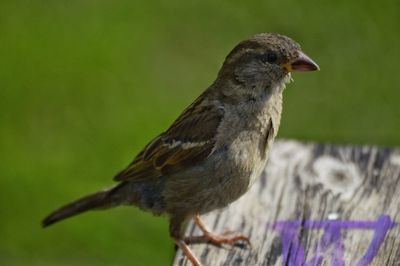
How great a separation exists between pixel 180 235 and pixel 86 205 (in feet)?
2.53

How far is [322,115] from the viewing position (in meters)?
7.98

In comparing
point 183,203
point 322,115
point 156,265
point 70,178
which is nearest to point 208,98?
point 183,203

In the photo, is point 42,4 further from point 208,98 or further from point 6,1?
point 208,98

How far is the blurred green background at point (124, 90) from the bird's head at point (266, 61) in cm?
209

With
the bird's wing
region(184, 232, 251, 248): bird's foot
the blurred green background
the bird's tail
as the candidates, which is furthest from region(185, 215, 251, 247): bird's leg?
the blurred green background

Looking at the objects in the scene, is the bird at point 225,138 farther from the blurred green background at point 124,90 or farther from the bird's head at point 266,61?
the blurred green background at point 124,90

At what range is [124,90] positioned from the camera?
8.22m

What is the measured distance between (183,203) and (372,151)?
0.92m

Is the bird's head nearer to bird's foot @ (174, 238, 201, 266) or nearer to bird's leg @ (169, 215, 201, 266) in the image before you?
bird's leg @ (169, 215, 201, 266)

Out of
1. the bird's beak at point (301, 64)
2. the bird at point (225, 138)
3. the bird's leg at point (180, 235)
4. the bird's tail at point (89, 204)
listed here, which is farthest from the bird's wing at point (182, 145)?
the bird's beak at point (301, 64)

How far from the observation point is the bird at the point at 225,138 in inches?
182

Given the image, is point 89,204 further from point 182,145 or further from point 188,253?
point 188,253

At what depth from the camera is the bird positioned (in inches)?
182

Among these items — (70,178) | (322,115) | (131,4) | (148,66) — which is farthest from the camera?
(131,4)
